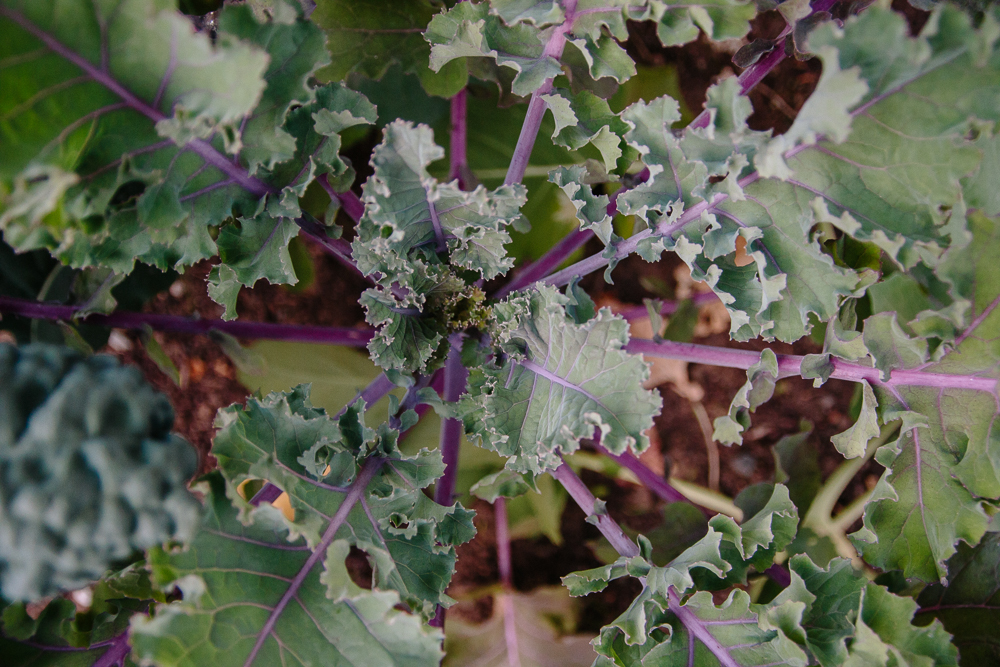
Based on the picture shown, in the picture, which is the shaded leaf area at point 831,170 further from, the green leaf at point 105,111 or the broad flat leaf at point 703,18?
the green leaf at point 105,111

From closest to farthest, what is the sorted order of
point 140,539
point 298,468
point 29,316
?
point 140,539, point 298,468, point 29,316

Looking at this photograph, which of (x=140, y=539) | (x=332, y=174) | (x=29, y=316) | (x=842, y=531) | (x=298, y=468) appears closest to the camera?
(x=140, y=539)

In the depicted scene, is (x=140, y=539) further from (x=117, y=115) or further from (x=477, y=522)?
(x=477, y=522)

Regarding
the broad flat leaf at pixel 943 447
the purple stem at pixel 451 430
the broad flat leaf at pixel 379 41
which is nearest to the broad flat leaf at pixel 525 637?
the purple stem at pixel 451 430

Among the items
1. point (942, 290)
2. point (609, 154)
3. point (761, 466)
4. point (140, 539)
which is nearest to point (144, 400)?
point (140, 539)

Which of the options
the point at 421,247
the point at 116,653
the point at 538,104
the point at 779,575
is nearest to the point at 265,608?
the point at 116,653

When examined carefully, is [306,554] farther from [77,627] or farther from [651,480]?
[651,480]
